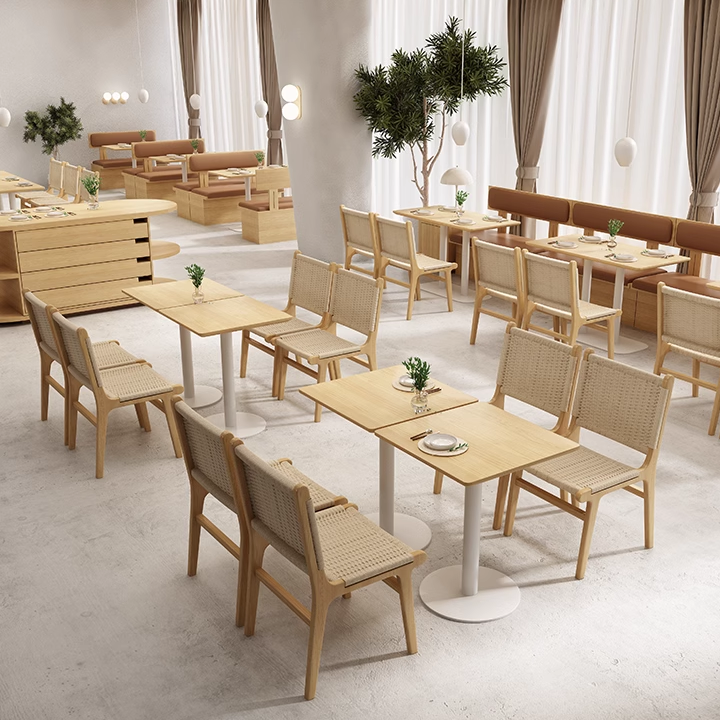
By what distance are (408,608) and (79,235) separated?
16.8 ft

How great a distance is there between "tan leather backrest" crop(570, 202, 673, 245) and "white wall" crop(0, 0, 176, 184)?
1010 cm

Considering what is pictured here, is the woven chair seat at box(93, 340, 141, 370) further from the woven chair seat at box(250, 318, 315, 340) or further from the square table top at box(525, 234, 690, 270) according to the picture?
the square table top at box(525, 234, 690, 270)

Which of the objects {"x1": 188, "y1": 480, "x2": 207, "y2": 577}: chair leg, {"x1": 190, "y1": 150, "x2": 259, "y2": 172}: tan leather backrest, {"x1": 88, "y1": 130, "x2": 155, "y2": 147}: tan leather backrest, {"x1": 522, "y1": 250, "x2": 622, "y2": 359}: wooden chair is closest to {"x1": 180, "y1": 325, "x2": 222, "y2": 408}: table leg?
{"x1": 188, "y1": 480, "x2": 207, "y2": 577}: chair leg

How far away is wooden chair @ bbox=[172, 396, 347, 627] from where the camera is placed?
126 inches

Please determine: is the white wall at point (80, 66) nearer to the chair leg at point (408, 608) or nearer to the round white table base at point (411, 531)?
the round white table base at point (411, 531)

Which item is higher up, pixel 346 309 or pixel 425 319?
pixel 346 309

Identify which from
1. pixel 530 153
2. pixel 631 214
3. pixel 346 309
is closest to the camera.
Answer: pixel 346 309

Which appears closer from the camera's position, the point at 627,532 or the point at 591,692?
the point at 591,692

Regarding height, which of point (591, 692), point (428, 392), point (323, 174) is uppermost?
point (323, 174)

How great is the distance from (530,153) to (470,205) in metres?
1.21

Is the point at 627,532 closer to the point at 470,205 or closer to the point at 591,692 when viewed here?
the point at 591,692

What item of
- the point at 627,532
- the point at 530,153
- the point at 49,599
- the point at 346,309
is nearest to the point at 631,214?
the point at 530,153

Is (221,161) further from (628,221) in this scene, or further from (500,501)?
(500,501)

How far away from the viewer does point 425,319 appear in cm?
732
